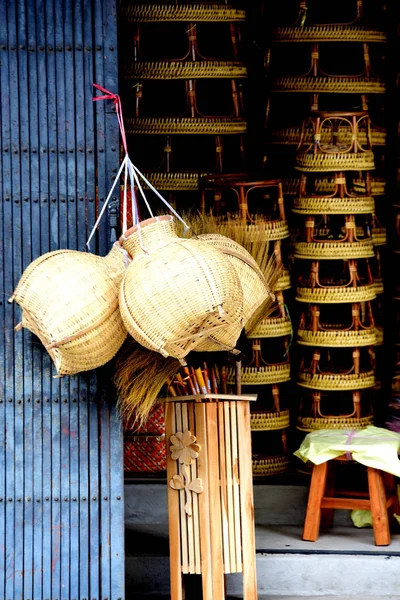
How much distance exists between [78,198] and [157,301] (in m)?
0.84

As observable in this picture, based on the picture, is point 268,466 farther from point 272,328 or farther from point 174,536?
point 174,536

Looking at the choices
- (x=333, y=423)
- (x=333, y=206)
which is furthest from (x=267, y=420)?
(x=333, y=206)

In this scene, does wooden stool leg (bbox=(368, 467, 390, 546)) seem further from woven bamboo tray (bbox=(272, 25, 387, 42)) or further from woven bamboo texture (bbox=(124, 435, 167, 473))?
woven bamboo tray (bbox=(272, 25, 387, 42))

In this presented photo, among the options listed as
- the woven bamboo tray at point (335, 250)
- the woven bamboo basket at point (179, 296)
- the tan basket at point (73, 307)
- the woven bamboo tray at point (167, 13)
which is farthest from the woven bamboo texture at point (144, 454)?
the woven bamboo tray at point (167, 13)

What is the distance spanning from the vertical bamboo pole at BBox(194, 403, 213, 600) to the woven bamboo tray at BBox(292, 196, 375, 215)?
1.84 meters

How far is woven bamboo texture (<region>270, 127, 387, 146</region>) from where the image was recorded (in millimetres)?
6363

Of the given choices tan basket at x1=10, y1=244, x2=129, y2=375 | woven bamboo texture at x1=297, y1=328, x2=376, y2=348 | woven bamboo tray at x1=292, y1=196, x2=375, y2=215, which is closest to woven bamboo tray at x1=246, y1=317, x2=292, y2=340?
woven bamboo texture at x1=297, y1=328, x2=376, y2=348

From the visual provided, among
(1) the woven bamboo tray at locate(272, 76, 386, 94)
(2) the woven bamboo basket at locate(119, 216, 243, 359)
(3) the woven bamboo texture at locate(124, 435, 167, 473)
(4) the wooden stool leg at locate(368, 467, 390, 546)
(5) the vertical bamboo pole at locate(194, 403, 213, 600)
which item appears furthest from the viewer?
(1) the woven bamboo tray at locate(272, 76, 386, 94)

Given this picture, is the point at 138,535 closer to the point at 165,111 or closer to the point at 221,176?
the point at 221,176

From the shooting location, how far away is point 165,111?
6559 mm

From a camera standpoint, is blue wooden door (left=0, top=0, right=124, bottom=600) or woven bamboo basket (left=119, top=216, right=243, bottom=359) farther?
blue wooden door (left=0, top=0, right=124, bottom=600)

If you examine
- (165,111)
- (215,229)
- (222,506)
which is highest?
(165,111)

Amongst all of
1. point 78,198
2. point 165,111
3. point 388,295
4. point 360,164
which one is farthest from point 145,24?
point 388,295

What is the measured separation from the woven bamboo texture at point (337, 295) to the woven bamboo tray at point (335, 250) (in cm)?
19
